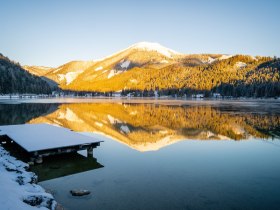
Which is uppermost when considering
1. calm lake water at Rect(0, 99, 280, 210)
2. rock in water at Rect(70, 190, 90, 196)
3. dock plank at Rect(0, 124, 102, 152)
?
dock plank at Rect(0, 124, 102, 152)

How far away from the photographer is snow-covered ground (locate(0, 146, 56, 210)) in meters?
7.68

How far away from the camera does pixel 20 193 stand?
8.93 meters

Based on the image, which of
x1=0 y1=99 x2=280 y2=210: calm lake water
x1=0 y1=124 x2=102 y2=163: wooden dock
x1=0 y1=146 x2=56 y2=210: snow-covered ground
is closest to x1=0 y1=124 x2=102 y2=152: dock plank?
x1=0 y1=124 x2=102 y2=163: wooden dock

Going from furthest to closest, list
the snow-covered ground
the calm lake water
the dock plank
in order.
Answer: the dock plank
the calm lake water
the snow-covered ground

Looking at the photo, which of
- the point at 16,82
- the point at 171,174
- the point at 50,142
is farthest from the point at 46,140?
the point at 16,82

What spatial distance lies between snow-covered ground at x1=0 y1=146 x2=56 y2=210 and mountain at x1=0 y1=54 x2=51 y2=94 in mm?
138060

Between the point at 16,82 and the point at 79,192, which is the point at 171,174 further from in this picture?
the point at 16,82

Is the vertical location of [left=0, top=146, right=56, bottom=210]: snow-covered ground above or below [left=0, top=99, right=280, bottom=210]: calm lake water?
above

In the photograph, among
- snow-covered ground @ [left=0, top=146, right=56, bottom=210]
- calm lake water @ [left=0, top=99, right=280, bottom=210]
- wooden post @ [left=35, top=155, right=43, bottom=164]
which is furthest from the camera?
wooden post @ [left=35, top=155, right=43, bottom=164]

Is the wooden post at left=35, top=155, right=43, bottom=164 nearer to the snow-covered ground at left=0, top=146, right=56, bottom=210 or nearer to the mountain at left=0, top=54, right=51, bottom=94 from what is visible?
the snow-covered ground at left=0, top=146, right=56, bottom=210

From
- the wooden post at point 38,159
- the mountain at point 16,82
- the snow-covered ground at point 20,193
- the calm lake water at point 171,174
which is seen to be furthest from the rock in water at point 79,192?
the mountain at point 16,82

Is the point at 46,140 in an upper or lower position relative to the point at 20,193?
upper

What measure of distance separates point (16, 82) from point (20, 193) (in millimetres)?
157411

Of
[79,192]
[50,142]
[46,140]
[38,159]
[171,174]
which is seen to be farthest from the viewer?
[46,140]
